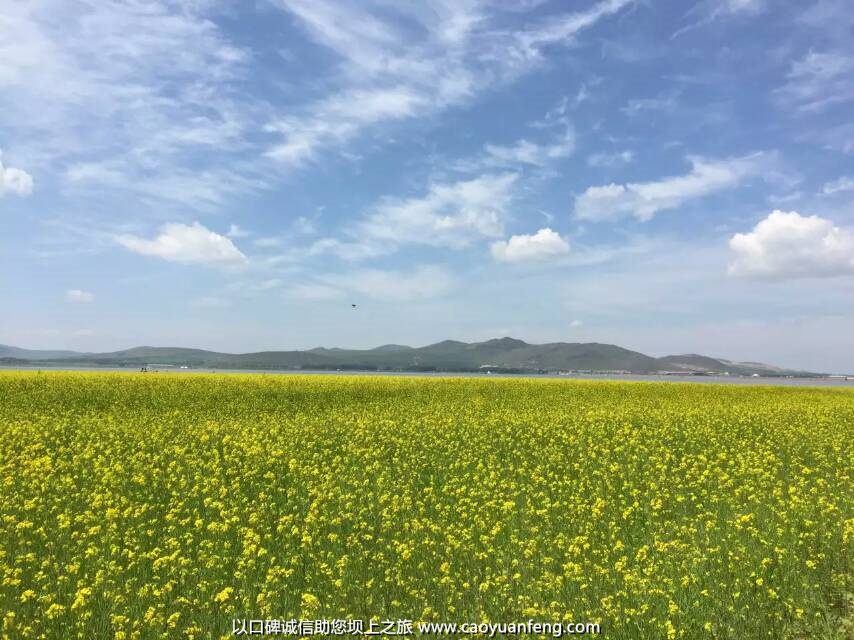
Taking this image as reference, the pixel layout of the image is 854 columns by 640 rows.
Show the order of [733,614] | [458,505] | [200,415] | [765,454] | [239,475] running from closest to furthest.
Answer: [733,614]
[458,505]
[239,475]
[765,454]
[200,415]

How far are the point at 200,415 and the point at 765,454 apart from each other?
24.5 meters

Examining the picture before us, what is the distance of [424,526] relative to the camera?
11.2m

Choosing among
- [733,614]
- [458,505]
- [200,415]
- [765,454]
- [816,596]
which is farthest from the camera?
[200,415]

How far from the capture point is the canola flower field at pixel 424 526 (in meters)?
8.22

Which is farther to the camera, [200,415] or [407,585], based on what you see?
[200,415]

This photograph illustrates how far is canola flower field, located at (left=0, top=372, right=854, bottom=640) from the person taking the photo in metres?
8.22

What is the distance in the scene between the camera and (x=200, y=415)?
26812 millimetres

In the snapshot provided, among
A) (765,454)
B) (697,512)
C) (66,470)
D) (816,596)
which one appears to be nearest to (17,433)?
(66,470)

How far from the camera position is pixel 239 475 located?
50.2ft

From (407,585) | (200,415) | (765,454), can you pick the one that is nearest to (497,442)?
(765,454)

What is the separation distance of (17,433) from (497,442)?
17309 millimetres

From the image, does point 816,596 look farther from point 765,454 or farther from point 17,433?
point 17,433

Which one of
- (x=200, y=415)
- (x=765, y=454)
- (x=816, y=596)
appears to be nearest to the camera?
(x=816, y=596)

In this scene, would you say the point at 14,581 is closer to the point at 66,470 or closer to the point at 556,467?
the point at 66,470
